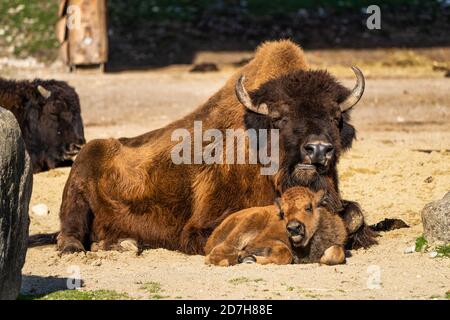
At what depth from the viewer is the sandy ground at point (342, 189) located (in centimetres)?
905

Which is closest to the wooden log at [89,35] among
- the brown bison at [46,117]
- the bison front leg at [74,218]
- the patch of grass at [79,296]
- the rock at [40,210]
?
the brown bison at [46,117]

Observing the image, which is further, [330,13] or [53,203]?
[330,13]

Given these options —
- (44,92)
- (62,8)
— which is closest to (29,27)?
(62,8)

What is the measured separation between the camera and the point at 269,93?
11.2 m

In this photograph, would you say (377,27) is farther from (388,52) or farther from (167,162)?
(167,162)

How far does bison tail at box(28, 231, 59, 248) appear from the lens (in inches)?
494

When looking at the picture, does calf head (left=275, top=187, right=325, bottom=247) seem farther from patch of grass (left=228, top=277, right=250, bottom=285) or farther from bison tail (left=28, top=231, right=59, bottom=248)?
bison tail (left=28, top=231, right=59, bottom=248)

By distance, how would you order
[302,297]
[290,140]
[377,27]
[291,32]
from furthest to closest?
[291,32] → [377,27] → [290,140] → [302,297]

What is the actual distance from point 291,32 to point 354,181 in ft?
43.5

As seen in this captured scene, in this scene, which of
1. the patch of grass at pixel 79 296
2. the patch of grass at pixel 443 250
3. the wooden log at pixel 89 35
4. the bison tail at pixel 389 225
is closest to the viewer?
the patch of grass at pixel 79 296

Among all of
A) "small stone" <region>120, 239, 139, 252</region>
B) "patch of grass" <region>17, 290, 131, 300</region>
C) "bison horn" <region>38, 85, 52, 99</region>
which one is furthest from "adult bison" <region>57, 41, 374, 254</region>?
"bison horn" <region>38, 85, 52, 99</region>

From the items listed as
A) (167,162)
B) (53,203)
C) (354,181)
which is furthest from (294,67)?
(53,203)

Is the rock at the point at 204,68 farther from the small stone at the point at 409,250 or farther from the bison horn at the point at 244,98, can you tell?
the small stone at the point at 409,250

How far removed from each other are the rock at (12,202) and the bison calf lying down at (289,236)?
2376 mm
